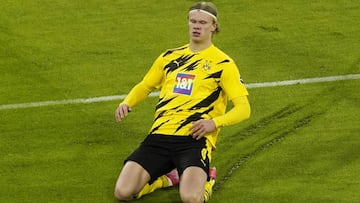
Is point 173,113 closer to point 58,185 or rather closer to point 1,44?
point 58,185

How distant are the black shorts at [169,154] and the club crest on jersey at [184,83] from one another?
1.38 feet

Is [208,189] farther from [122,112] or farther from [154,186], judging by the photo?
[122,112]

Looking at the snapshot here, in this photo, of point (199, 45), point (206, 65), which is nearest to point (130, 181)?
point (206, 65)

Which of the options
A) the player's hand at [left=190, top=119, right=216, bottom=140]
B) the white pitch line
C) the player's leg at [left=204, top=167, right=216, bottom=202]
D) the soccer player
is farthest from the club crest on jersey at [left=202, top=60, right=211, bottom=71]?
the white pitch line

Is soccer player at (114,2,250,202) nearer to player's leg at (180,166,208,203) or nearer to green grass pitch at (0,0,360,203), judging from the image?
player's leg at (180,166,208,203)

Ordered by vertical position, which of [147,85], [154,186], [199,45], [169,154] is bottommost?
[154,186]

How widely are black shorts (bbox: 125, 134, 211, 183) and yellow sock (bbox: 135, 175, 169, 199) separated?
7 centimetres

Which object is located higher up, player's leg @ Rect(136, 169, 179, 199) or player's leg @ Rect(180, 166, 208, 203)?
player's leg @ Rect(180, 166, 208, 203)

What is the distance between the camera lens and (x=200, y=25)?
9.52 meters

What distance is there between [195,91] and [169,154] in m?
0.61

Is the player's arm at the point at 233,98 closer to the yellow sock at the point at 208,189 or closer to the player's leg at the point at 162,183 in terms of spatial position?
the yellow sock at the point at 208,189

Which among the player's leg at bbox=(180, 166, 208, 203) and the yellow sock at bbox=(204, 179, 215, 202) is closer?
the player's leg at bbox=(180, 166, 208, 203)

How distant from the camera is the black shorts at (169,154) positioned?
931 centimetres

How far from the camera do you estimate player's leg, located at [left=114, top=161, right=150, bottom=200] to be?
9.21 m
